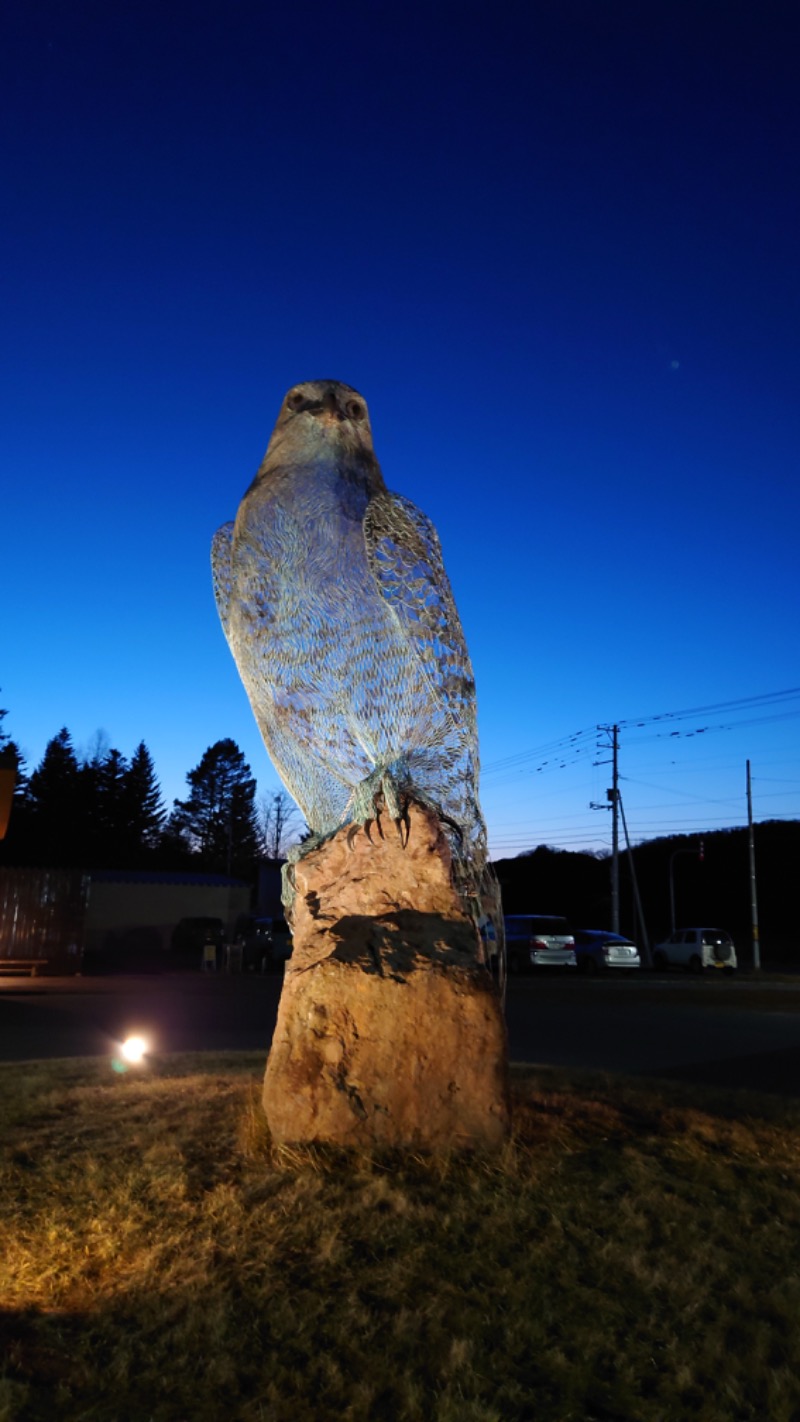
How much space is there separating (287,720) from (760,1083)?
18.5 feet

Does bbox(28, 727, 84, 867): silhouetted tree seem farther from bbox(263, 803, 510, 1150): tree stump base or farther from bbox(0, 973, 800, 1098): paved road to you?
bbox(263, 803, 510, 1150): tree stump base

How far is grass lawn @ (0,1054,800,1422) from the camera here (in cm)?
301

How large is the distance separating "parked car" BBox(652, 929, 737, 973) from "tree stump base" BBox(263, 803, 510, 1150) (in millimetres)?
24399

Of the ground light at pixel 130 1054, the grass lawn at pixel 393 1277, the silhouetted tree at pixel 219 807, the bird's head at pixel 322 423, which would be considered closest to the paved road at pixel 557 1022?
the ground light at pixel 130 1054

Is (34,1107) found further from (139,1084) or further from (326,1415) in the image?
(326,1415)

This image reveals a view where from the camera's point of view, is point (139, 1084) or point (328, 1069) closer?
point (328, 1069)

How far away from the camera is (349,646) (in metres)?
5.84

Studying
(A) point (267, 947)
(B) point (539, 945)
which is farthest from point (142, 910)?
(B) point (539, 945)

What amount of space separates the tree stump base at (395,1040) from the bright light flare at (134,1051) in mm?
3824

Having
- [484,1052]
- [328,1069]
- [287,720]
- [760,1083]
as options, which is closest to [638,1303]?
[484,1052]

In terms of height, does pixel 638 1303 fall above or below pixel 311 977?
below

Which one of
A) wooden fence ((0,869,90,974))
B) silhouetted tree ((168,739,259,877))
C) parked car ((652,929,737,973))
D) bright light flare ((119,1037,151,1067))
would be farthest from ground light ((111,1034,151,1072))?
silhouetted tree ((168,739,259,877))

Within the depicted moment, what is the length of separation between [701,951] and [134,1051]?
22.1 meters

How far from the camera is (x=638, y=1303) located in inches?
145
